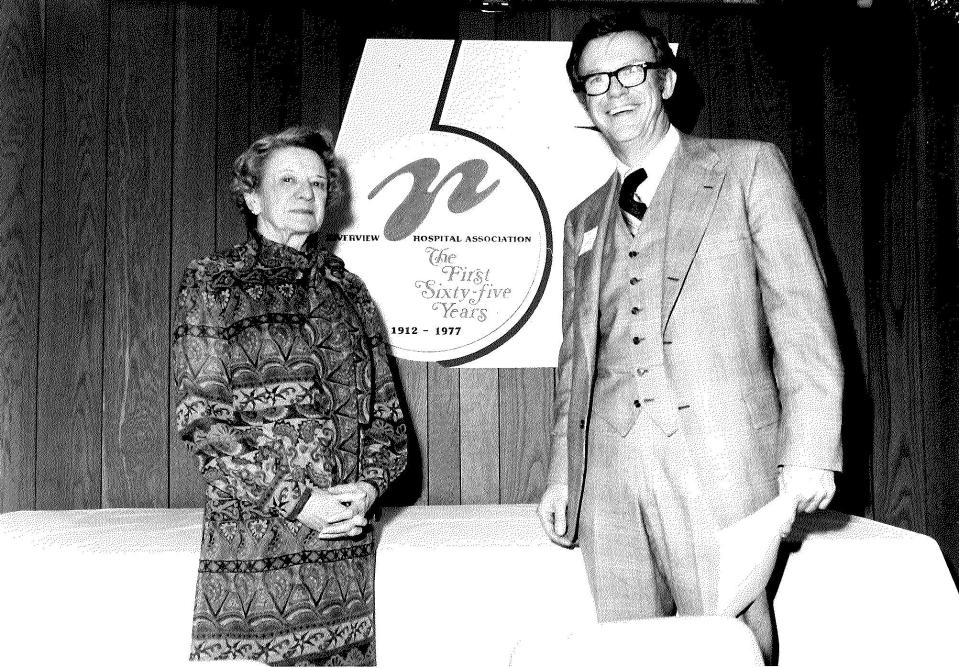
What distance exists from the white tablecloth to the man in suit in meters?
0.43

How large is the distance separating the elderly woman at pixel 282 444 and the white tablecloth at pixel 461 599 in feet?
0.86

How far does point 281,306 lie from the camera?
2.03 meters

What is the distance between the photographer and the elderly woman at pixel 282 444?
188 cm

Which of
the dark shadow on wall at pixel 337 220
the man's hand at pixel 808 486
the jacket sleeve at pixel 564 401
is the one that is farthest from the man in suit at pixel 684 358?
the dark shadow on wall at pixel 337 220

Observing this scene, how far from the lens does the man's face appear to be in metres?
1.88

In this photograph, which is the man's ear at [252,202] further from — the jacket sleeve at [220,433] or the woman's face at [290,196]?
the jacket sleeve at [220,433]

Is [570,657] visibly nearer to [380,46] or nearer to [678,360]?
[678,360]

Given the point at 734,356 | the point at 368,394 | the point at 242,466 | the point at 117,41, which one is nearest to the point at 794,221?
the point at 734,356

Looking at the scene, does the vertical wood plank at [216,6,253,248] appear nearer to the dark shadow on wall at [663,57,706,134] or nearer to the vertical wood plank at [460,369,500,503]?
the vertical wood plank at [460,369,500,503]

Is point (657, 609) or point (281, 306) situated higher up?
point (281, 306)

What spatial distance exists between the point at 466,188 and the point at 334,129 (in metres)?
0.49

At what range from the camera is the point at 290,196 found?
84.3 inches

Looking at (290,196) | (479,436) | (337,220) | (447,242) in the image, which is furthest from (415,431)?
(290,196)

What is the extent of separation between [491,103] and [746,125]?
895mm
